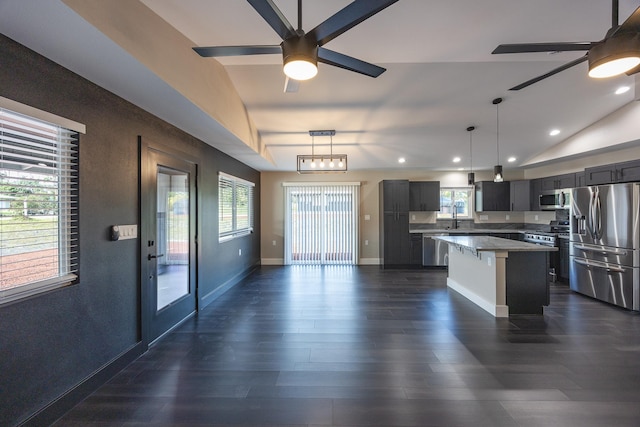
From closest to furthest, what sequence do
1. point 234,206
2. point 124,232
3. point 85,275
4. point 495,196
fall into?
point 85,275 → point 124,232 → point 234,206 → point 495,196

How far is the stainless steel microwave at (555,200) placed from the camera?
536cm

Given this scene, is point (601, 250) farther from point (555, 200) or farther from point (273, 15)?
point (273, 15)

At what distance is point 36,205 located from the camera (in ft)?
5.82

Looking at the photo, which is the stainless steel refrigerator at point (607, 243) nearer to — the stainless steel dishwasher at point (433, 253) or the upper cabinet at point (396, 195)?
→ the stainless steel dishwasher at point (433, 253)

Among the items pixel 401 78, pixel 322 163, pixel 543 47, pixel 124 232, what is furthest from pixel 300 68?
pixel 322 163

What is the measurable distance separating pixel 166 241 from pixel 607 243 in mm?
6076

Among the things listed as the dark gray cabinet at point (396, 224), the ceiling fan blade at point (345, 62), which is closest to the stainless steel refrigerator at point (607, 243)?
the dark gray cabinet at point (396, 224)

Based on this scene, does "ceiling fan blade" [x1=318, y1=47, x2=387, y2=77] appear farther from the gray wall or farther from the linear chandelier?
the linear chandelier

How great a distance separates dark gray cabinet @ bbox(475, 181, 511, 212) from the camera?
6.68 metres

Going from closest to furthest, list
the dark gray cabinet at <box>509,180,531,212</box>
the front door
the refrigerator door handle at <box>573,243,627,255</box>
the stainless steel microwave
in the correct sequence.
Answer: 1. the front door
2. the refrigerator door handle at <box>573,243,627,255</box>
3. the stainless steel microwave
4. the dark gray cabinet at <box>509,180,531,212</box>

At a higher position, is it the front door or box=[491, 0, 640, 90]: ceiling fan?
box=[491, 0, 640, 90]: ceiling fan

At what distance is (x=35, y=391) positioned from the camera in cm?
172

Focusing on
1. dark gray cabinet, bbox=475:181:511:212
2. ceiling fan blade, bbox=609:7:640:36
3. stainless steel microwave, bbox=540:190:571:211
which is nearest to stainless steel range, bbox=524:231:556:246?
stainless steel microwave, bbox=540:190:571:211

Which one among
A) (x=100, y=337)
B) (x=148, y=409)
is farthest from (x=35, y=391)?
(x=148, y=409)
